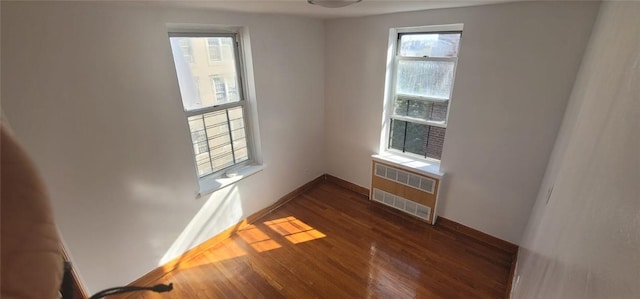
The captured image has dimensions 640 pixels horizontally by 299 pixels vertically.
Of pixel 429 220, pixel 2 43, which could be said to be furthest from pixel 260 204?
pixel 2 43

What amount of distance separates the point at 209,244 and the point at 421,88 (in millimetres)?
2644

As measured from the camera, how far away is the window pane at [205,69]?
2.05 metres

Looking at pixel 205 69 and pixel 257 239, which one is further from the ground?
pixel 205 69

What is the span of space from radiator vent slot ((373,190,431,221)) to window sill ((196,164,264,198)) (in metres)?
1.42

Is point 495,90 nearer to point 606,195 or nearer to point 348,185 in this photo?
point 606,195

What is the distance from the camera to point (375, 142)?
9.98 feet

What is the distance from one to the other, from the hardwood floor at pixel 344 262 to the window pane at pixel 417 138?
0.77 metres

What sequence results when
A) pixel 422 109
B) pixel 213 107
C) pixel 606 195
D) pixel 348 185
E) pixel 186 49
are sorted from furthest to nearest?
pixel 348 185
pixel 422 109
pixel 213 107
pixel 186 49
pixel 606 195

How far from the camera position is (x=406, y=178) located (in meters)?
2.78

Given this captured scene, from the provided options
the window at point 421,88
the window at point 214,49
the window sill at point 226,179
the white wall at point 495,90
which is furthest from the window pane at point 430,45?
the window sill at point 226,179

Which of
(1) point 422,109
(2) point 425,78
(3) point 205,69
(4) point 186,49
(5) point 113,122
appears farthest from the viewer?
(1) point 422,109

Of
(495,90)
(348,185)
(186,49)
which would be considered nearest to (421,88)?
(495,90)

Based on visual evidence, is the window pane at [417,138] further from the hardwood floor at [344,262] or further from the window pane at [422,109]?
the hardwood floor at [344,262]

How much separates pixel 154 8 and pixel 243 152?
1.46 metres
